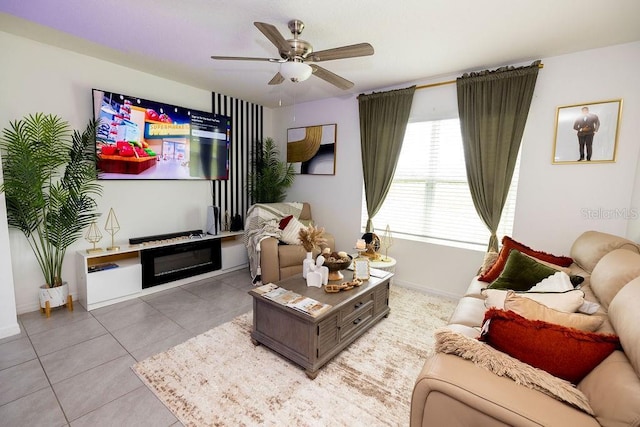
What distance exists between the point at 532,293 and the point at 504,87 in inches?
93.3

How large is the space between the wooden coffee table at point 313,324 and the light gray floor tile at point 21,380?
1439 millimetres

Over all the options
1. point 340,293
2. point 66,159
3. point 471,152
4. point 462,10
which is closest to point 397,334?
point 340,293

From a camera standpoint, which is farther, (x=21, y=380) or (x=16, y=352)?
(x=16, y=352)

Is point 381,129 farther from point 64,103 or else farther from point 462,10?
point 64,103

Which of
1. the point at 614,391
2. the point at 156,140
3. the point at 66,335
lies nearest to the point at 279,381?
the point at 614,391

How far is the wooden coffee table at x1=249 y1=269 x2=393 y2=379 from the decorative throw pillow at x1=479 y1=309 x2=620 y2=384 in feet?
3.78

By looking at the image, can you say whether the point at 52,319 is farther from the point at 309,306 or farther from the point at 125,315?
the point at 309,306

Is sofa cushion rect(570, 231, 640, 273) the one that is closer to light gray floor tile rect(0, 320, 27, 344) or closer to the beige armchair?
the beige armchair

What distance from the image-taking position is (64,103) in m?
3.04

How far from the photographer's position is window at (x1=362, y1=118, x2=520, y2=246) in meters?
3.43

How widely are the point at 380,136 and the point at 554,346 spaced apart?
125 inches

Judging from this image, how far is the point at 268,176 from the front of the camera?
15.7 feet

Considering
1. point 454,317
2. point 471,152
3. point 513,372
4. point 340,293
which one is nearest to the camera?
point 513,372

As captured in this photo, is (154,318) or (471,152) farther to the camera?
(471,152)
